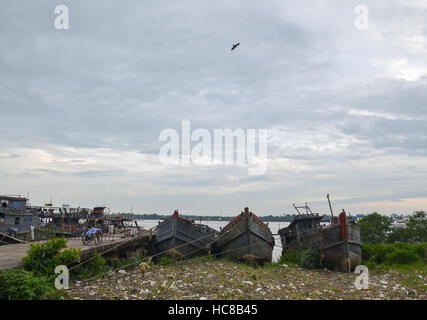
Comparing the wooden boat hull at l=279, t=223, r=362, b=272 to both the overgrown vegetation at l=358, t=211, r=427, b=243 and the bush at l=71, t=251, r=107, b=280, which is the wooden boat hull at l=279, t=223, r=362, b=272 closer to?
the bush at l=71, t=251, r=107, b=280

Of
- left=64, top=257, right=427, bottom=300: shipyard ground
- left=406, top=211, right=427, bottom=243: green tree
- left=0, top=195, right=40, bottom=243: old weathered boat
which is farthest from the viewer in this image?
left=406, top=211, right=427, bottom=243: green tree

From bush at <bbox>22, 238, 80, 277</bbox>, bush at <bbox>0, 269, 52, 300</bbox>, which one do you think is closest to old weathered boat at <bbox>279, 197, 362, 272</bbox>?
bush at <bbox>22, 238, 80, 277</bbox>

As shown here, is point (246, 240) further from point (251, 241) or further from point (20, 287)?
point (20, 287)
